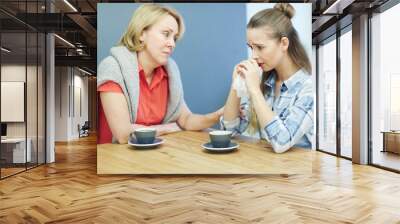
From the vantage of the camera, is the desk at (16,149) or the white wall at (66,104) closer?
the desk at (16,149)

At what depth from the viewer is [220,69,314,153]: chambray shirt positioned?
512 centimetres

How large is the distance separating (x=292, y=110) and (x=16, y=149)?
452 cm

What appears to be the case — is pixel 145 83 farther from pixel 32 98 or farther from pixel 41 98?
pixel 41 98

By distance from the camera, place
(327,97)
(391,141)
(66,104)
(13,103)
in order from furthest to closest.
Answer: (66,104) < (327,97) < (391,141) < (13,103)

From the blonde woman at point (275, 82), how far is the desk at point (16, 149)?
137 inches

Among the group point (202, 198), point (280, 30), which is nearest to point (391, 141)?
point (280, 30)

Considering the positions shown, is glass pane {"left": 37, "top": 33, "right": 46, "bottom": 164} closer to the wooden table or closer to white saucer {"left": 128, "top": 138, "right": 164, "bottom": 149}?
the wooden table

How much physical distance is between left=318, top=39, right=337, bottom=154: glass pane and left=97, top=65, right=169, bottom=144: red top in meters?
4.48

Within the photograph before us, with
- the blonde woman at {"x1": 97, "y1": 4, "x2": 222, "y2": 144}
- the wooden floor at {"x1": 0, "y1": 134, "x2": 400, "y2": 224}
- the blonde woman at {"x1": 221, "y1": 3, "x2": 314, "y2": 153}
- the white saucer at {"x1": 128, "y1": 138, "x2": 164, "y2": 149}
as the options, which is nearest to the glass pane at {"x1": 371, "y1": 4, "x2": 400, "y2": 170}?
the wooden floor at {"x1": 0, "y1": 134, "x2": 400, "y2": 224}

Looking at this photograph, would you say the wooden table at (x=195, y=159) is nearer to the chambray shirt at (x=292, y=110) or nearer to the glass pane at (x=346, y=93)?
the chambray shirt at (x=292, y=110)

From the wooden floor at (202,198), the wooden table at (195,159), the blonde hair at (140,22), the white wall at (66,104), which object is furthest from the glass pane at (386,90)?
the white wall at (66,104)

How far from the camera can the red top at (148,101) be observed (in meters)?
5.17

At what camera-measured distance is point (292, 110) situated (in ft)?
16.9

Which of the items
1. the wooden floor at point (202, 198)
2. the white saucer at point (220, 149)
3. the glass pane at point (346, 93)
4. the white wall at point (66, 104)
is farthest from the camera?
the white wall at point (66, 104)
